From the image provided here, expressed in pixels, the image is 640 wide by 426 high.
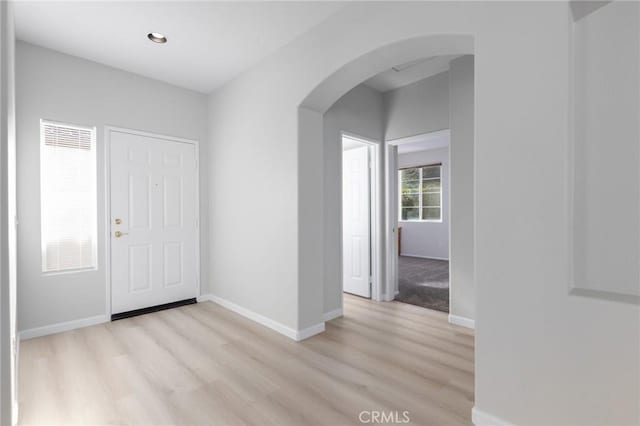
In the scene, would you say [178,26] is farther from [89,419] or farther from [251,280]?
[89,419]

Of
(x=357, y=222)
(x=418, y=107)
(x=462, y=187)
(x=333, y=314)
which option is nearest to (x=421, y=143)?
(x=418, y=107)

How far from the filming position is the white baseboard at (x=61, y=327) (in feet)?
9.61

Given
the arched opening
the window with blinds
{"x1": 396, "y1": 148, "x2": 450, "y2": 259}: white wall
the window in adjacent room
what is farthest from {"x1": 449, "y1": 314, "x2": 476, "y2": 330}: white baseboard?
the window in adjacent room

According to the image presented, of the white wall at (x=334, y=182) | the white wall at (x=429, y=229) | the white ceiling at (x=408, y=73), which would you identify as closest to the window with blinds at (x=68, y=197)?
the white wall at (x=334, y=182)

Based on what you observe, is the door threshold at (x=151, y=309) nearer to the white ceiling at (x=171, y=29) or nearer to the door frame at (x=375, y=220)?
the door frame at (x=375, y=220)

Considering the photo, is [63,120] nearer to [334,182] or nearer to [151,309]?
[151,309]

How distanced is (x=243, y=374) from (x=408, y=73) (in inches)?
142

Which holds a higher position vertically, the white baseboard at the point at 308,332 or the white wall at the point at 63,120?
the white wall at the point at 63,120

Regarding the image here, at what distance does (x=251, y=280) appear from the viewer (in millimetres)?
3492

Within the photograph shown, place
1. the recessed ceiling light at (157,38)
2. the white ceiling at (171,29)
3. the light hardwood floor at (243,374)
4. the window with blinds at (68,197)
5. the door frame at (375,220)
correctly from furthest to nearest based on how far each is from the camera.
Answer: the door frame at (375,220) < the window with blinds at (68,197) < the recessed ceiling light at (157,38) < the white ceiling at (171,29) < the light hardwood floor at (243,374)

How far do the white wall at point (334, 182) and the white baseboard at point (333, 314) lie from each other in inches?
1.3

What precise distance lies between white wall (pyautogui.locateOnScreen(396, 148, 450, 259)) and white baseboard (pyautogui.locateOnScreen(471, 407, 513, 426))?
6.16 metres

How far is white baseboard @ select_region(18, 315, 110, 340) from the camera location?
2.93m

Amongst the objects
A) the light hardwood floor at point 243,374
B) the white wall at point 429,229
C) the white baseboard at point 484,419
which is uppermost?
the white wall at point 429,229
